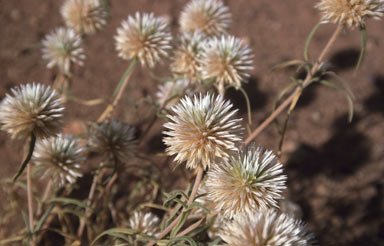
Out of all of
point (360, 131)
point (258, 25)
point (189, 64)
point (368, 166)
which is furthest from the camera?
point (258, 25)

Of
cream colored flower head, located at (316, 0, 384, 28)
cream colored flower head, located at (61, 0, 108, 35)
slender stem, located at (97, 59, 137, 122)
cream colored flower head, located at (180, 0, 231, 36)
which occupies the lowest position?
slender stem, located at (97, 59, 137, 122)

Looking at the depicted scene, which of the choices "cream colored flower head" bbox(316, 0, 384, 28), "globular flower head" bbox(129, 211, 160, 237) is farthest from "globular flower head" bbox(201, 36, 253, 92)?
"globular flower head" bbox(129, 211, 160, 237)

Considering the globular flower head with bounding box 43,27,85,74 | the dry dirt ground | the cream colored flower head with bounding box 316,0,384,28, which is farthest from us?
the dry dirt ground

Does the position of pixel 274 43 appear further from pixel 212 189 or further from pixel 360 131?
pixel 212 189

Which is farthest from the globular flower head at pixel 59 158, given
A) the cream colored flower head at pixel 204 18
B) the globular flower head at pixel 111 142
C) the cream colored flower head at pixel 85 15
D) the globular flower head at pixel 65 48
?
the cream colored flower head at pixel 204 18

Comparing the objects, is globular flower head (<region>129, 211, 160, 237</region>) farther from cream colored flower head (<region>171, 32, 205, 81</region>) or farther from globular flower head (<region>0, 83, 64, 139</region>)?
cream colored flower head (<region>171, 32, 205, 81</region>)

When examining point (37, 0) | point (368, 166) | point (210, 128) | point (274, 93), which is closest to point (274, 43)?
point (274, 93)
